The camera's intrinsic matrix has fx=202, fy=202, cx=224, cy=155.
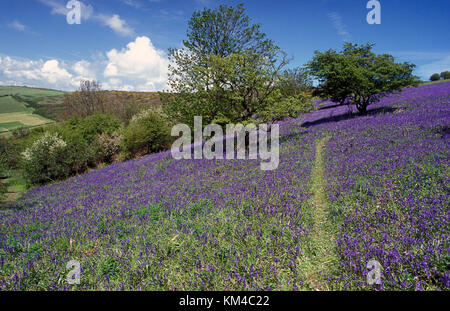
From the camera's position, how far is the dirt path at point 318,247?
308 cm

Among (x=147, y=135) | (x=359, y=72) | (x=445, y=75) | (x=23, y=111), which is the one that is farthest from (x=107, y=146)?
(x=445, y=75)

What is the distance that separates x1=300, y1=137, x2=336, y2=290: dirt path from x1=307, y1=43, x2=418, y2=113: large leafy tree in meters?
14.9

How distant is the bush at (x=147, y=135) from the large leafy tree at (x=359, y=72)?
59.9 feet

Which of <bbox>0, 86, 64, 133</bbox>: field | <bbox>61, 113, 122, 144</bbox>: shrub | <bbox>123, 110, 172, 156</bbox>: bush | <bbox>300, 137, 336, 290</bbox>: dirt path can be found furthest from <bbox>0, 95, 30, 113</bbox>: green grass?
<bbox>300, 137, 336, 290</bbox>: dirt path

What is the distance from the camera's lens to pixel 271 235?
13.0ft

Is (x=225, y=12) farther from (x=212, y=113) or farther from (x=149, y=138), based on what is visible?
(x=149, y=138)

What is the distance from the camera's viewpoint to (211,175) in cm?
967

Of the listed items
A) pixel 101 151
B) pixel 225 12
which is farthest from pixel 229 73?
pixel 101 151

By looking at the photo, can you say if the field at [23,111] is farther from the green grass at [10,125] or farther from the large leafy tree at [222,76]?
the large leafy tree at [222,76]

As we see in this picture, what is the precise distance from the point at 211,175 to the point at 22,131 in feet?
194

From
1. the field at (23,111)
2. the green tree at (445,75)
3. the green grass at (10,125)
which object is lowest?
the green grass at (10,125)

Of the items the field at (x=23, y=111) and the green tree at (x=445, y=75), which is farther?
the green tree at (x=445, y=75)

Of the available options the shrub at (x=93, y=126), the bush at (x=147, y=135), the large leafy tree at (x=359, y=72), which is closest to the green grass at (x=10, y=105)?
the shrub at (x=93, y=126)

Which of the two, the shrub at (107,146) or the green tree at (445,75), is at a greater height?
the green tree at (445,75)
